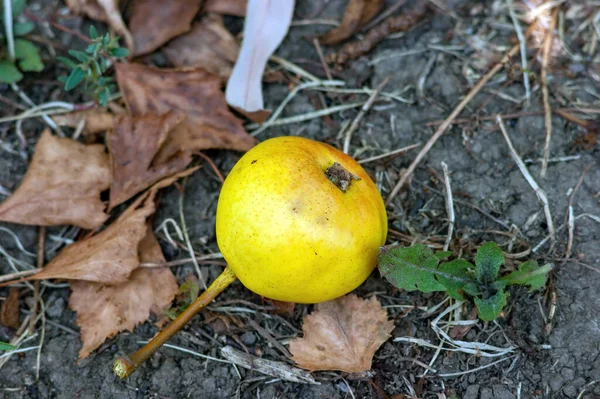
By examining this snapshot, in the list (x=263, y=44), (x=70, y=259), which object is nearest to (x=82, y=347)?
(x=70, y=259)

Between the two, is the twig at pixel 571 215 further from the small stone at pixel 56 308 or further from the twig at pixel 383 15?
the small stone at pixel 56 308

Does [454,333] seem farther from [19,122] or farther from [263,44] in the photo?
[19,122]

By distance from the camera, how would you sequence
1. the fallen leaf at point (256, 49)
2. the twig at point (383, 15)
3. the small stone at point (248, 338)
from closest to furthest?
1. the small stone at point (248, 338)
2. the fallen leaf at point (256, 49)
3. the twig at point (383, 15)

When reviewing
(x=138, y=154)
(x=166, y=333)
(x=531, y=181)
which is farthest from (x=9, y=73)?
(x=531, y=181)

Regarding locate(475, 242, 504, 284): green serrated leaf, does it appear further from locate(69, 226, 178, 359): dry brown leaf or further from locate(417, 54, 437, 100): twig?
locate(69, 226, 178, 359): dry brown leaf

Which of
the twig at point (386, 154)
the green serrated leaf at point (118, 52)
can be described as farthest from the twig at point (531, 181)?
the green serrated leaf at point (118, 52)

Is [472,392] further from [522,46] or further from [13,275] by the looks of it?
[13,275]

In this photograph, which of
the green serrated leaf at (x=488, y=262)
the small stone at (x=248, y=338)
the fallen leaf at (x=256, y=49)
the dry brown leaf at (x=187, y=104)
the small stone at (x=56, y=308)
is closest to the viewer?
the green serrated leaf at (x=488, y=262)
